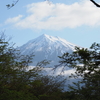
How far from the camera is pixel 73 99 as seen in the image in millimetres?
10781

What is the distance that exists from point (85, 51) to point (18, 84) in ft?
10.1

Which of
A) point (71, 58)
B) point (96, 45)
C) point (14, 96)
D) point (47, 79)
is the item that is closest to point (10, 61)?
point (14, 96)

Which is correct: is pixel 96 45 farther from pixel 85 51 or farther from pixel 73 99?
pixel 73 99

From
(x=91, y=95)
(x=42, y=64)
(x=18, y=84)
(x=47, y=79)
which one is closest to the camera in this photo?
(x=18, y=84)

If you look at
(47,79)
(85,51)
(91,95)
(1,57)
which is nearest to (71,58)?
(85,51)

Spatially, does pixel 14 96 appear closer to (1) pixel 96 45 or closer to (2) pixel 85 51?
(2) pixel 85 51

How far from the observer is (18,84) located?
7.75 m

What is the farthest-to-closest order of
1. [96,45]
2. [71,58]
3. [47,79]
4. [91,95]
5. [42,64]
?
[47,79] → [91,95] → [42,64] → [96,45] → [71,58]

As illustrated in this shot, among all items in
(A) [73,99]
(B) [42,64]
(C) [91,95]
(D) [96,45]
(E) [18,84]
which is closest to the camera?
(D) [96,45]

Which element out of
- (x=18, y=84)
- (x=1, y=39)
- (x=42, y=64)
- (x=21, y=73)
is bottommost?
(x=18, y=84)

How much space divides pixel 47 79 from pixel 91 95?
10.6ft

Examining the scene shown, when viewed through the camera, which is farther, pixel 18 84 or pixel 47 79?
pixel 47 79

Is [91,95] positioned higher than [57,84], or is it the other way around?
[57,84]

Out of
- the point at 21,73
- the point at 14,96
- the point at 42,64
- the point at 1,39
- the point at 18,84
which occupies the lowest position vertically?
the point at 14,96
